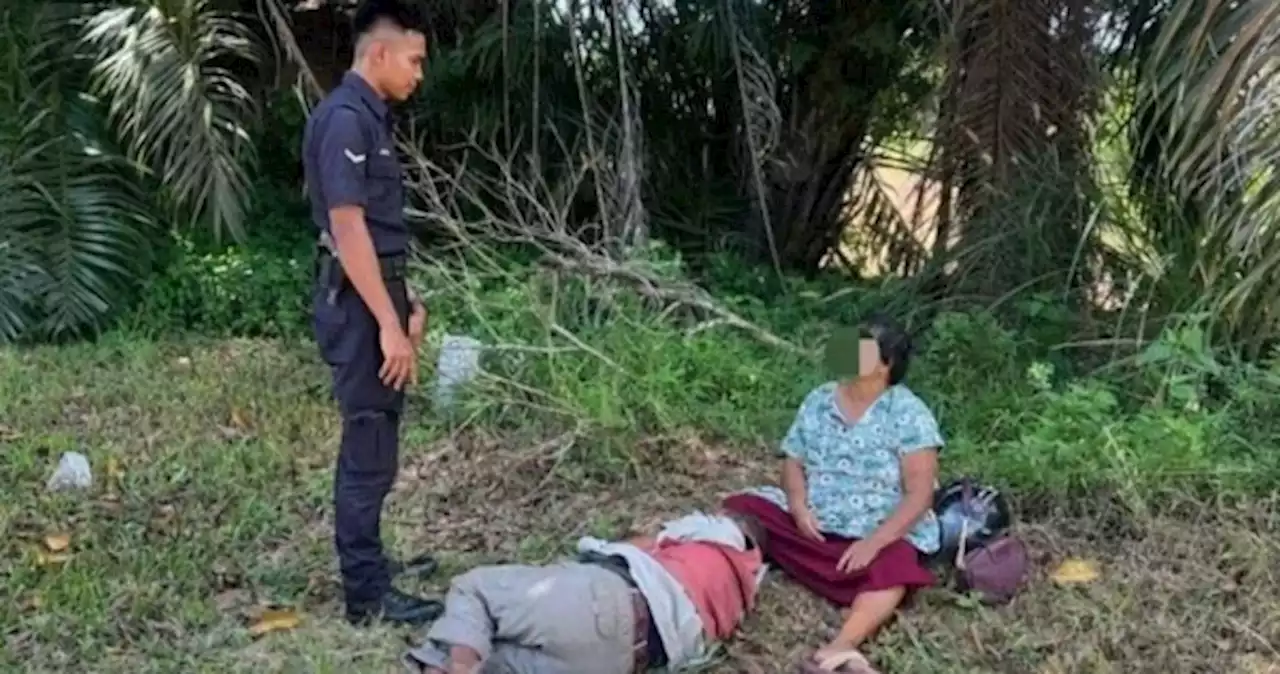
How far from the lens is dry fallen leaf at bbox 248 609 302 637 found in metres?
3.40

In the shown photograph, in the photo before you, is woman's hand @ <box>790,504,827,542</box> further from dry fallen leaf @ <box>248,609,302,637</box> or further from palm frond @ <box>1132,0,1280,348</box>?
palm frond @ <box>1132,0,1280,348</box>

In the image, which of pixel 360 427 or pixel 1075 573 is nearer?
pixel 360 427

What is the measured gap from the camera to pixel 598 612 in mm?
2994

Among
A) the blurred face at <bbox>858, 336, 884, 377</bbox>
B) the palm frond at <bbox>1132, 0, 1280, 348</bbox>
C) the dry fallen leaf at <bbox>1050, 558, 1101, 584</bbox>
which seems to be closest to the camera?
the blurred face at <bbox>858, 336, 884, 377</bbox>

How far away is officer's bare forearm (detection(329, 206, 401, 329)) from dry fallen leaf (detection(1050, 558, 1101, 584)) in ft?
5.81

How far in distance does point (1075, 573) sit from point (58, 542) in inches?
105

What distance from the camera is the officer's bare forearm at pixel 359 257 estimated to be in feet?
10.2

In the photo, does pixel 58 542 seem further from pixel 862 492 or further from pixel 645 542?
pixel 862 492

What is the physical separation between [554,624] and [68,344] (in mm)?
4006

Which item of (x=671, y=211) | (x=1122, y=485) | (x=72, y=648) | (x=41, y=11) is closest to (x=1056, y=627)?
(x=1122, y=485)

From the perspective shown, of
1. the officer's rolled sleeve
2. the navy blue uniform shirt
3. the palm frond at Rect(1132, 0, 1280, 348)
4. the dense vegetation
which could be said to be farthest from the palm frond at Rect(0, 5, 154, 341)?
the palm frond at Rect(1132, 0, 1280, 348)

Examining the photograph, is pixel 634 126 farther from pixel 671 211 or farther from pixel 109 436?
pixel 109 436

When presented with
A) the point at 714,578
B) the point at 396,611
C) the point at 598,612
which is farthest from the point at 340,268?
the point at 714,578

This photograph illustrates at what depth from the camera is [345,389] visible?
3.28 metres
